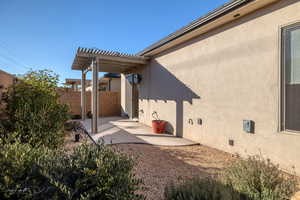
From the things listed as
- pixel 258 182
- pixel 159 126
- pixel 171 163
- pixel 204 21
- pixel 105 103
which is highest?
pixel 204 21

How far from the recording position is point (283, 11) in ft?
11.4

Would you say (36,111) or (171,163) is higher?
(36,111)

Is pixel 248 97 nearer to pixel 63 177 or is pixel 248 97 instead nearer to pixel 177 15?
pixel 63 177

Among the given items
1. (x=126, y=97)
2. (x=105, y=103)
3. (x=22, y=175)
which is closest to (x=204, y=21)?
(x=22, y=175)

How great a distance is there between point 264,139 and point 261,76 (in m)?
1.50

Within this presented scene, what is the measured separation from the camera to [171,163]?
3.85 meters

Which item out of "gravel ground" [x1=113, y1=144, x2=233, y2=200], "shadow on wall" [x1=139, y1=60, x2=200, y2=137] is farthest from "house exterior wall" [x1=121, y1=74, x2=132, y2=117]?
"gravel ground" [x1=113, y1=144, x2=233, y2=200]

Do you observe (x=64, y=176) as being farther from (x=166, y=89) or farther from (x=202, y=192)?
(x=166, y=89)

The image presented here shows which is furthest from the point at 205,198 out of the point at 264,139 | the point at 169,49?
the point at 169,49

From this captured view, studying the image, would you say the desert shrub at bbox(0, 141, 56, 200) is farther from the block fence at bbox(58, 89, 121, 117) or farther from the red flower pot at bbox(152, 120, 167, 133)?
the block fence at bbox(58, 89, 121, 117)

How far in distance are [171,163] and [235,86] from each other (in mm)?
2720

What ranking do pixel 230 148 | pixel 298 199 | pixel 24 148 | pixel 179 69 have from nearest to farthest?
pixel 24 148 → pixel 298 199 → pixel 230 148 → pixel 179 69

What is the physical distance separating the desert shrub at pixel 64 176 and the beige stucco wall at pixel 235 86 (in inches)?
142

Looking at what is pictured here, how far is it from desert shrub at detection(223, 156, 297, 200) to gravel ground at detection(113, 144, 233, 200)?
3.39ft
